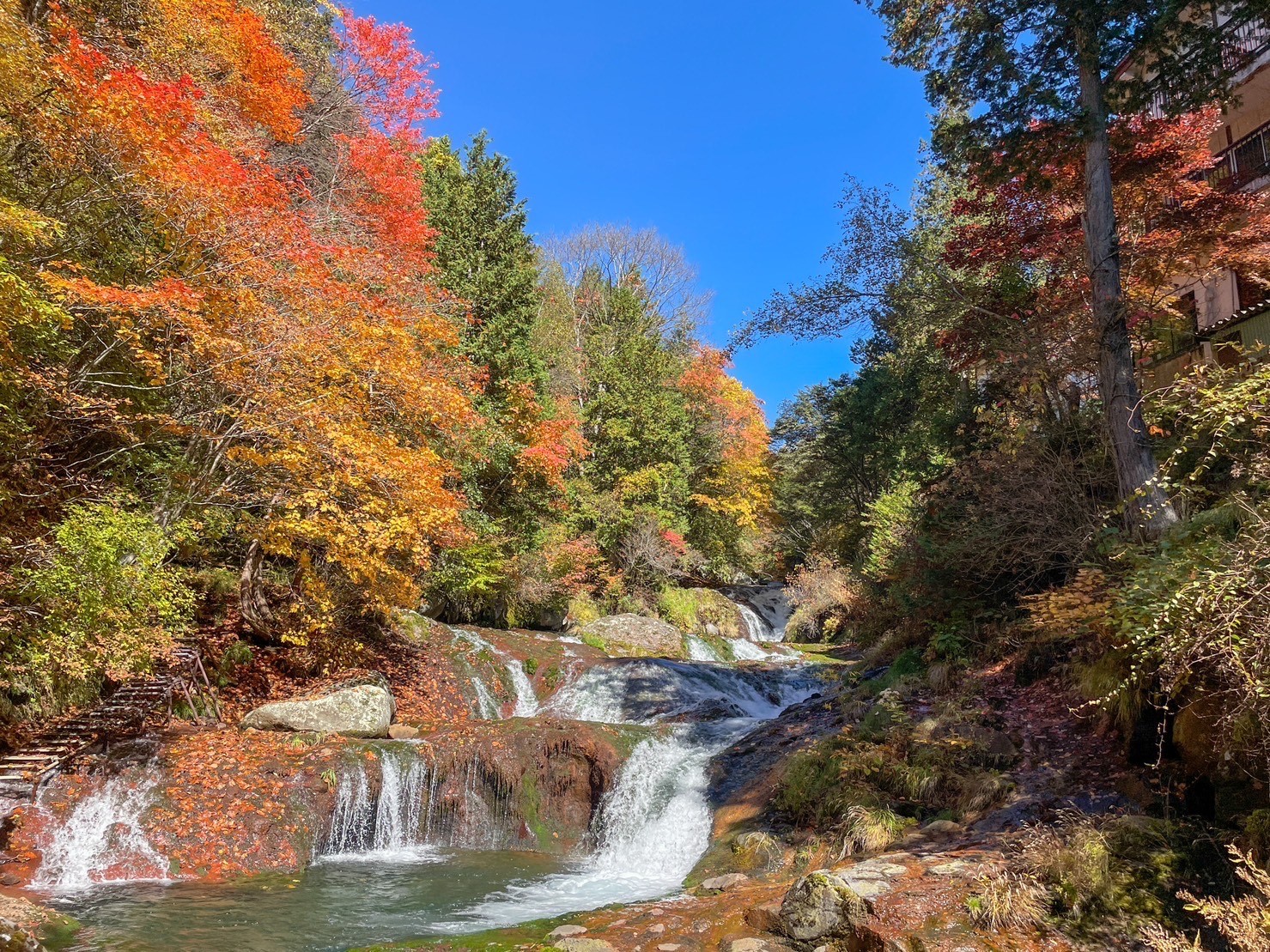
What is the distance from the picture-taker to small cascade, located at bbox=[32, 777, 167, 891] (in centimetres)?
844

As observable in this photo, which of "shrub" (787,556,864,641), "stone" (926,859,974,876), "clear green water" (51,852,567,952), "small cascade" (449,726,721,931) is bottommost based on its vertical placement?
"clear green water" (51,852,567,952)

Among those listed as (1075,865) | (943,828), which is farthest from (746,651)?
(1075,865)

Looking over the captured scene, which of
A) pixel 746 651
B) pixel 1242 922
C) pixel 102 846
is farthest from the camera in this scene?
pixel 746 651

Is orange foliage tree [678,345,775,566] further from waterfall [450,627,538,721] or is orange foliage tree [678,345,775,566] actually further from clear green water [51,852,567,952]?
clear green water [51,852,567,952]

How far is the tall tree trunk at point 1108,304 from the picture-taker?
8.95 m

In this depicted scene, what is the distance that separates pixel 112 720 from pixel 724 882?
8823mm

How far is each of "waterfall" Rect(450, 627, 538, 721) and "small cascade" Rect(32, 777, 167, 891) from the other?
22.4ft

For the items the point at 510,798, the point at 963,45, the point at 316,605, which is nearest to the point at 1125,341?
the point at 963,45

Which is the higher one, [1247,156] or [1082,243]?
[1247,156]

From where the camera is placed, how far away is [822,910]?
564 centimetres

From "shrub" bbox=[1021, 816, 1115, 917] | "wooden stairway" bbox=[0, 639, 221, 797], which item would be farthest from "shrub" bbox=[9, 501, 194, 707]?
"shrub" bbox=[1021, 816, 1115, 917]

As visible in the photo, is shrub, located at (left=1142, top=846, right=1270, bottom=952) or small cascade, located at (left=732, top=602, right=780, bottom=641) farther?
small cascade, located at (left=732, top=602, right=780, bottom=641)

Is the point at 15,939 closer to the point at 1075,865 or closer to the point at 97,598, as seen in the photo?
the point at 97,598

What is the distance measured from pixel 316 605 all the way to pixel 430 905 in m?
7.49
